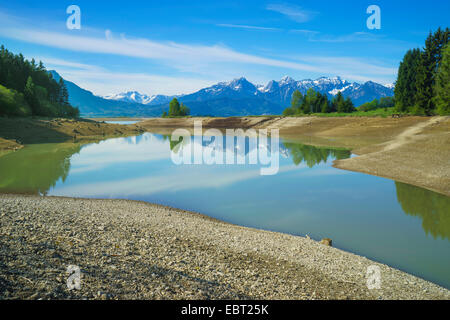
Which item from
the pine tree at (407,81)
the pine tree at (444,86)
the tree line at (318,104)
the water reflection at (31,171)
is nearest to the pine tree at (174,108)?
the tree line at (318,104)

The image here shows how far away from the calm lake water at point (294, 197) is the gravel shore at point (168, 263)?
2551 millimetres

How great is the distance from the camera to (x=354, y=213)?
16.3 metres

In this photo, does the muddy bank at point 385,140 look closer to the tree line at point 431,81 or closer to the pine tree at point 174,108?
the tree line at point 431,81

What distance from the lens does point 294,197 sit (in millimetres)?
19750

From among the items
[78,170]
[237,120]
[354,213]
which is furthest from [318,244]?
[237,120]

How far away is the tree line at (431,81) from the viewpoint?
56500 millimetres

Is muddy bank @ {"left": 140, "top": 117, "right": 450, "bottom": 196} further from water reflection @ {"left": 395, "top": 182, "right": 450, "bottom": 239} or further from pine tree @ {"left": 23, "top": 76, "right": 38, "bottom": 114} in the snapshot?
pine tree @ {"left": 23, "top": 76, "right": 38, "bottom": 114}

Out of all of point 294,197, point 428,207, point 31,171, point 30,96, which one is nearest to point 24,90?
point 30,96

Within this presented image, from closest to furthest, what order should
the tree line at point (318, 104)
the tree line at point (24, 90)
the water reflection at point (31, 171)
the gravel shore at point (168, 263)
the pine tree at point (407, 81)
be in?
the gravel shore at point (168, 263) < the water reflection at point (31, 171) < the tree line at point (24, 90) < the pine tree at point (407, 81) < the tree line at point (318, 104)

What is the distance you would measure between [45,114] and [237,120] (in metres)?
67.7

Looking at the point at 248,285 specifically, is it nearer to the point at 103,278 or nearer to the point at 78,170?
the point at 103,278

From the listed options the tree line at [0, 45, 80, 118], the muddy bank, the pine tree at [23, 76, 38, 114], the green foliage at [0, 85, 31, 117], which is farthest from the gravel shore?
the pine tree at [23, 76, 38, 114]

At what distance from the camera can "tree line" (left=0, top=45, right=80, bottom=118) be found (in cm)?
6444

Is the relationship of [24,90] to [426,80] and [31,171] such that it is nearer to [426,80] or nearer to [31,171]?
[31,171]
